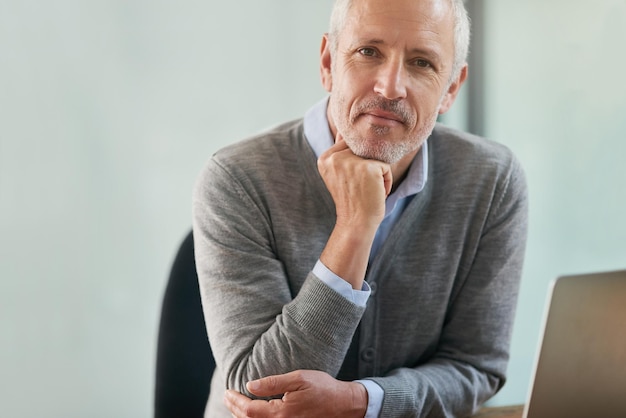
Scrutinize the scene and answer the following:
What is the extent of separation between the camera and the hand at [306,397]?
1.28m

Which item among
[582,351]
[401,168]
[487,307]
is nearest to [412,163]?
[401,168]

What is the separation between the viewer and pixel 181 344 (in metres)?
1.61

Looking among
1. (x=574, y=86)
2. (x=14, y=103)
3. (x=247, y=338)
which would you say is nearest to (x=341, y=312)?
(x=247, y=338)

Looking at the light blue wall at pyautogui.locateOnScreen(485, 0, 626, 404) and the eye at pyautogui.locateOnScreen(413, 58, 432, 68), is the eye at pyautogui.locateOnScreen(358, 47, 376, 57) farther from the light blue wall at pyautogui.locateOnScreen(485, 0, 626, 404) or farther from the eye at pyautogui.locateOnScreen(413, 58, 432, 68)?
the light blue wall at pyautogui.locateOnScreen(485, 0, 626, 404)

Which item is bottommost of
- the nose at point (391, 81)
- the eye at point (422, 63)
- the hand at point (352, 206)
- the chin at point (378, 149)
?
the hand at point (352, 206)

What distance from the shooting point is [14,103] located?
2125 mm

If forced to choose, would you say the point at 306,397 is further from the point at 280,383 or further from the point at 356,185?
the point at 356,185

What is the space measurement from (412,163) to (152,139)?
1.02m

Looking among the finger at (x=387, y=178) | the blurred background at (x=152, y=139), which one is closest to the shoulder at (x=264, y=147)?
the finger at (x=387, y=178)

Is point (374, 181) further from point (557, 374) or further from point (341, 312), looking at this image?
point (557, 374)

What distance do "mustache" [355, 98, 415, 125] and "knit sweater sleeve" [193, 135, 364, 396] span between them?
0.25 metres

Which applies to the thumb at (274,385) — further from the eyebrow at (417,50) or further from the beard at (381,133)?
the eyebrow at (417,50)

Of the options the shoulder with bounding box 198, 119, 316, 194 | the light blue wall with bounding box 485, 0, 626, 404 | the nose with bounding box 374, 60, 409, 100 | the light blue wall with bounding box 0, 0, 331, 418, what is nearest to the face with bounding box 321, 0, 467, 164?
the nose with bounding box 374, 60, 409, 100

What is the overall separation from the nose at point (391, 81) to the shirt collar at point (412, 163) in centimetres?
19
